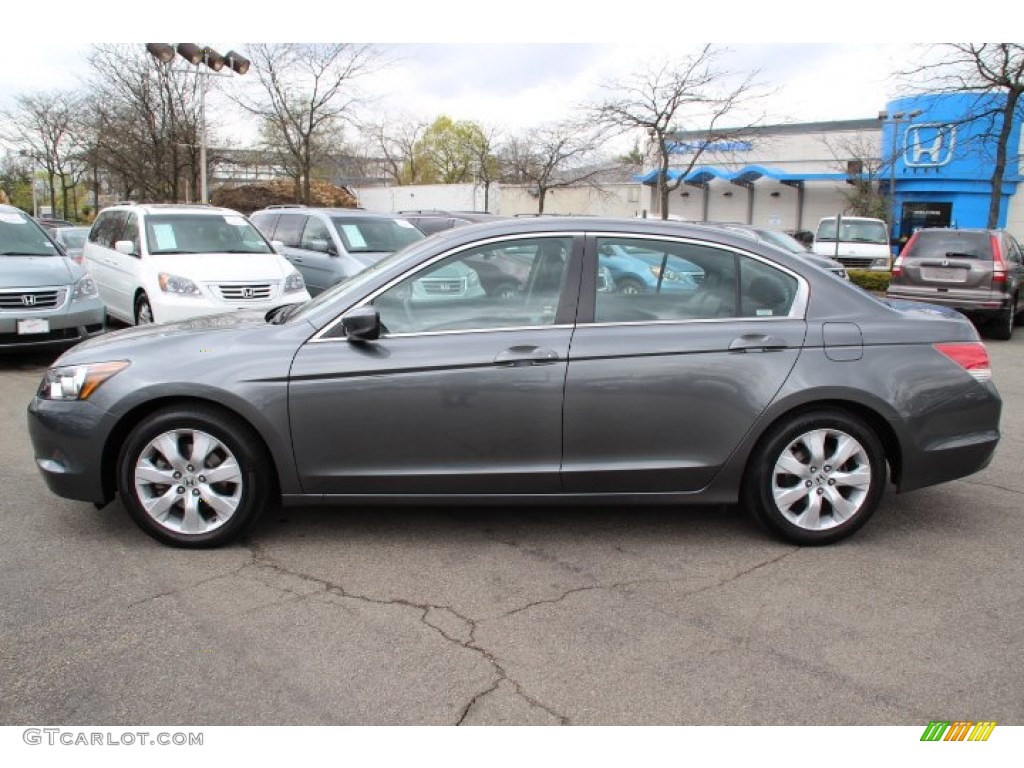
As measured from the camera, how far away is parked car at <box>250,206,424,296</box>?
12242 millimetres

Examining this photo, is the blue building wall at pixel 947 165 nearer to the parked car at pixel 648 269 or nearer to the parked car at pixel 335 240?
the parked car at pixel 335 240

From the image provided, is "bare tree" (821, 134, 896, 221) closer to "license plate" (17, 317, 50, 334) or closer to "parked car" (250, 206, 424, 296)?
"parked car" (250, 206, 424, 296)

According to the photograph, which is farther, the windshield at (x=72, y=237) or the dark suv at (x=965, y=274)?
the windshield at (x=72, y=237)

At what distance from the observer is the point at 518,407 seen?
13.4ft

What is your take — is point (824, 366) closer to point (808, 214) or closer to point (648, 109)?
point (648, 109)

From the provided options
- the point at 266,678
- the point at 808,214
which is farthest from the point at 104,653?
the point at 808,214

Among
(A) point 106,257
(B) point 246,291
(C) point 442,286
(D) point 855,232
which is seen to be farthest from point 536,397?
(D) point 855,232

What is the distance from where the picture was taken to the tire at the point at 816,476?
13.9 feet

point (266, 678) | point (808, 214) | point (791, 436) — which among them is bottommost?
point (266, 678)

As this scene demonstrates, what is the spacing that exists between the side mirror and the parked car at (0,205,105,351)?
6.31 metres

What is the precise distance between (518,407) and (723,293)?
1214 millimetres

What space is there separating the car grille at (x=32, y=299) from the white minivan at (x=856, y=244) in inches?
650
